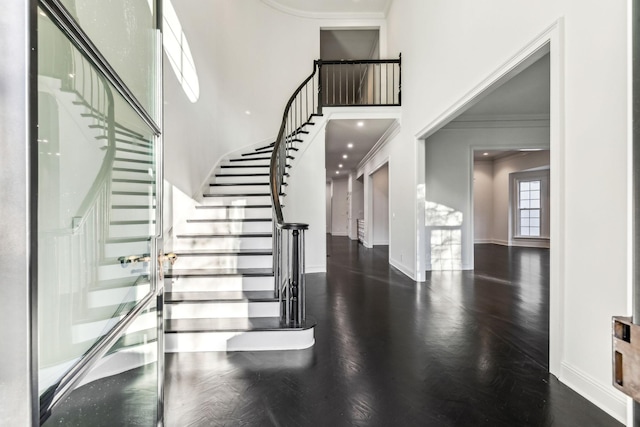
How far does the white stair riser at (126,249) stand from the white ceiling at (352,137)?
15.6 feet

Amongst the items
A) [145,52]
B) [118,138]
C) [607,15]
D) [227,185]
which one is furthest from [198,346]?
[607,15]

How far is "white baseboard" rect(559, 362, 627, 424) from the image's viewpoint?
5.21 ft

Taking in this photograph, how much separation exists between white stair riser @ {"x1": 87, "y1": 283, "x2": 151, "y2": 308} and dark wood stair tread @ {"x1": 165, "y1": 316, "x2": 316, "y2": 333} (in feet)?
3.91

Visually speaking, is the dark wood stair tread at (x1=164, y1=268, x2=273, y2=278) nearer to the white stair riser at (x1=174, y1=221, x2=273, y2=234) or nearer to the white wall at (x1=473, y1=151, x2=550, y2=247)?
the white stair riser at (x1=174, y1=221, x2=273, y2=234)

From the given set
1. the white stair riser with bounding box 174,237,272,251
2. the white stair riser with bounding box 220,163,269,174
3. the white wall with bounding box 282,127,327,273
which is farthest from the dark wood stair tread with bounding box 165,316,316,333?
the white stair riser with bounding box 220,163,269,174

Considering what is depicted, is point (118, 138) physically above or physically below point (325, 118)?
below

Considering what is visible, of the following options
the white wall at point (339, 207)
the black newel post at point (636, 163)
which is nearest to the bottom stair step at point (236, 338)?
the black newel post at point (636, 163)

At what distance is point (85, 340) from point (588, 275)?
263 centimetres

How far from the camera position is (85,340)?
3.17 ft

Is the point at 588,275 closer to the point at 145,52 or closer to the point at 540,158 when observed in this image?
the point at 145,52

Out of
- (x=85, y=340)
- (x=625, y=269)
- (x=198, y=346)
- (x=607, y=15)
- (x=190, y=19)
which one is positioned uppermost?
(x=190, y=19)

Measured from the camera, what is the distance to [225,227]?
376 cm

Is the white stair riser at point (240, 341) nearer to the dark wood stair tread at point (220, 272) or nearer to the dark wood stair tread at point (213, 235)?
the dark wood stair tread at point (220, 272)

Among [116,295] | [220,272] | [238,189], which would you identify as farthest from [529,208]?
[116,295]
